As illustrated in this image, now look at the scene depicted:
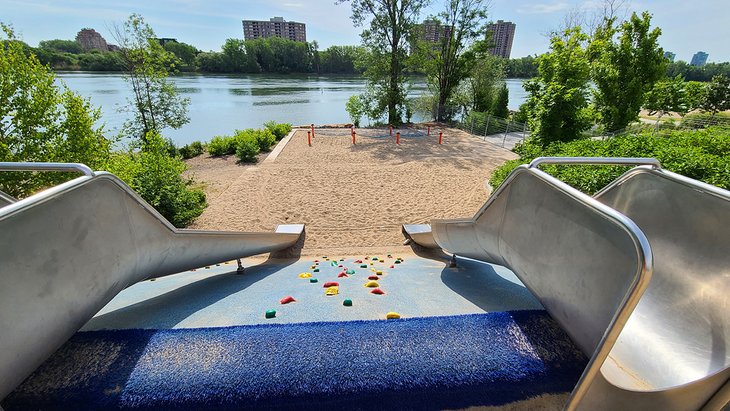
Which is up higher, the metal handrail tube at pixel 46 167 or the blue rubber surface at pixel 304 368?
the metal handrail tube at pixel 46 167

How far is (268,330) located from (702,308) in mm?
2450

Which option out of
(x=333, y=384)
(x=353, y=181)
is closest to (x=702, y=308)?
(x=333, y=384)

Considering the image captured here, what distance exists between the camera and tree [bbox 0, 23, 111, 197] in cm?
659

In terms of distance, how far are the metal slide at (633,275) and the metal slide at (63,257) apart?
234 cm

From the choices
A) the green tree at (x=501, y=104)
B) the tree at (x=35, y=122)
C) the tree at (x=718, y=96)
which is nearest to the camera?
the tree at (x=35, y=122)

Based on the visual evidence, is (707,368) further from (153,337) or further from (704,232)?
(153,337)

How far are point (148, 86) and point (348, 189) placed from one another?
14725mm

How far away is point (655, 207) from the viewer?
85.9 inches

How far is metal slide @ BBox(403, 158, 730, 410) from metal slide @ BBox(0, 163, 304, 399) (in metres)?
2.34

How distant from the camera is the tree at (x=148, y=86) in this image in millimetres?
16312

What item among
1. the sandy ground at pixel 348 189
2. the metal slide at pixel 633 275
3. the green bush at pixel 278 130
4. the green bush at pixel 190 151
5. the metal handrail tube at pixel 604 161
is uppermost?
the metal handrail tube at pixel 604 161

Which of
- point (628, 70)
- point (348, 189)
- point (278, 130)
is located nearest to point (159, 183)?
point (348, 189)

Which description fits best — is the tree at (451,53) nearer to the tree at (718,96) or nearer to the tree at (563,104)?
the tree at (563,104)

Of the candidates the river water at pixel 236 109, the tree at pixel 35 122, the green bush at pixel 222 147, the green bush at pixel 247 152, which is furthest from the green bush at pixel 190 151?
the tree at pixel 35 122
